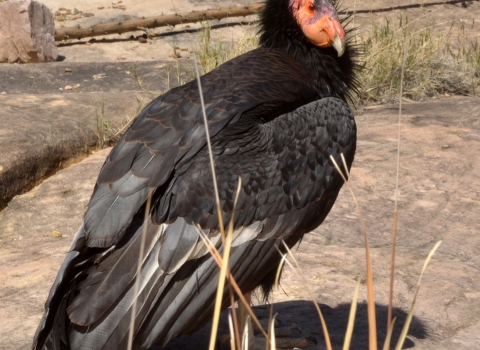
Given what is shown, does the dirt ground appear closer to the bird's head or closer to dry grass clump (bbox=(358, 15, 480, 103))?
dry grass clump (bbox=(358, 15, 480, 103))

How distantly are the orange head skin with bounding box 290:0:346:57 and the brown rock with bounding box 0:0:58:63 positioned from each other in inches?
232

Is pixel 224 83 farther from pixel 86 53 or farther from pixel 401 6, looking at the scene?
pixel 401 6

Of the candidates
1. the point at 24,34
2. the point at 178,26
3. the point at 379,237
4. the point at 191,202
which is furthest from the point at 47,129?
the point at 178,26

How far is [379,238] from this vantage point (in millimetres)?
4879

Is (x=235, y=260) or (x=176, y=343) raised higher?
(x=235, y=260)

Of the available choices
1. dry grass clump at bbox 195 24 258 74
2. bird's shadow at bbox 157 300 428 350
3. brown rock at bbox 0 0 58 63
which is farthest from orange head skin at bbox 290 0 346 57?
brown rock at bbox 0 0 58 63

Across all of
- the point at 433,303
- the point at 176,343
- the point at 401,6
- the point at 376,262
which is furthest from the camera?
the point at 401,6

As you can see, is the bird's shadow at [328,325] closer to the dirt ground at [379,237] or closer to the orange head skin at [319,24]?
the dirt ground at [379,237]

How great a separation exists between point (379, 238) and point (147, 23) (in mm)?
6780

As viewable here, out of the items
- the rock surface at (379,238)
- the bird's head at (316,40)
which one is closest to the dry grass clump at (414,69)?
the rock surface at (379,238)

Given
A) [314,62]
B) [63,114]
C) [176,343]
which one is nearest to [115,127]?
[63,114]

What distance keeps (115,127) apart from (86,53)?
439 centimetres

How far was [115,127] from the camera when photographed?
645 centimetres

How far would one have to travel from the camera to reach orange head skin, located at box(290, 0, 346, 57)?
13.6 ft
